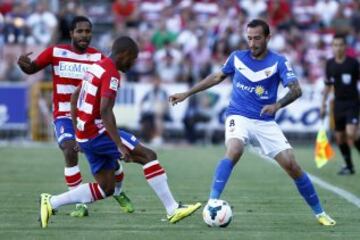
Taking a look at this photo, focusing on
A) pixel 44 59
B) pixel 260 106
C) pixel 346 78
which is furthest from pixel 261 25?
pixel 346 78

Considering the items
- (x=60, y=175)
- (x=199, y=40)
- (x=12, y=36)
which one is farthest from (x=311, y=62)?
(x=60, y=175)

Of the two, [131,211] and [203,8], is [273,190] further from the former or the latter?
[203,8]

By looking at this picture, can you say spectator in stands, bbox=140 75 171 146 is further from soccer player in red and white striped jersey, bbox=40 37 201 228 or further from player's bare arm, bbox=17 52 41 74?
soccer player in red and white striped jersey, bbox=40 37 201 228

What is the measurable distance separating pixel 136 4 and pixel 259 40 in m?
19.2

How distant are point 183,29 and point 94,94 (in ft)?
60.9

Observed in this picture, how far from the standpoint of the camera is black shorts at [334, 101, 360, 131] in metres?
17.7

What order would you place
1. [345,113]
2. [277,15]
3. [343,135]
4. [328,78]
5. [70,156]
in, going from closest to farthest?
1. [70,156]
2. [328,78]
3. [345,113]
4. [343,135]
5. [277,15]

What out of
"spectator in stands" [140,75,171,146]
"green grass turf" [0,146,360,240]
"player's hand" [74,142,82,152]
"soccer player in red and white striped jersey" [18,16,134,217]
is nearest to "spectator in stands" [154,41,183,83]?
"spectator in stands" [140,75,171,146]

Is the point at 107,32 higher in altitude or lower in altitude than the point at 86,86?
lower

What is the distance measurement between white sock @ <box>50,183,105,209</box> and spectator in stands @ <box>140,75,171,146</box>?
15.2 m

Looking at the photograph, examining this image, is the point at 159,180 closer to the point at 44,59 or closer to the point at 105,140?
the point at 105,140

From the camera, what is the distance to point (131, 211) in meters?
11.7

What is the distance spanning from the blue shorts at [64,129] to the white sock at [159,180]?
156 cm

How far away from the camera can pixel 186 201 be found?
1312 centimetres
